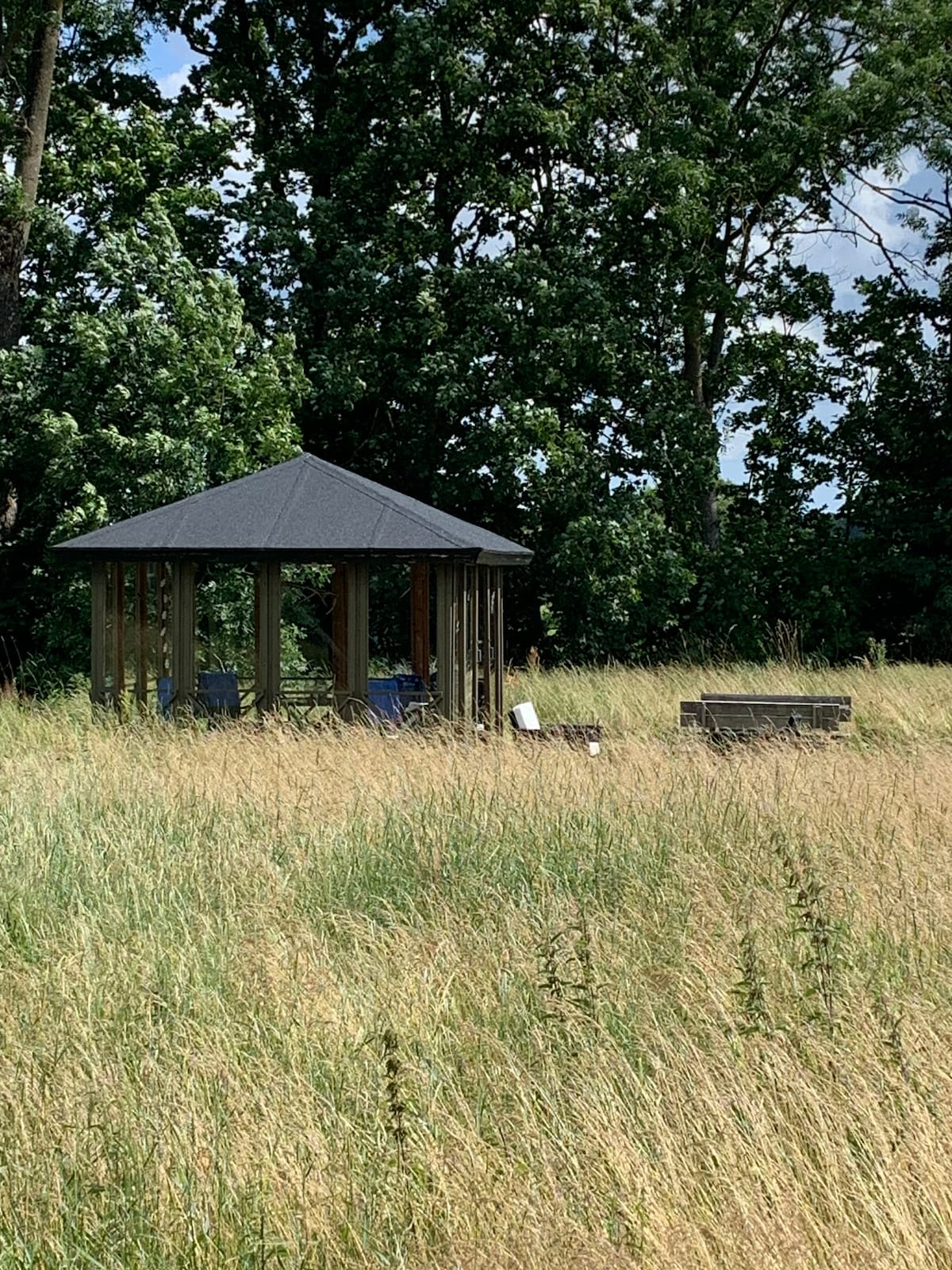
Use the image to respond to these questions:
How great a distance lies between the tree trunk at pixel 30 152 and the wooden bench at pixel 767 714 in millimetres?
11886

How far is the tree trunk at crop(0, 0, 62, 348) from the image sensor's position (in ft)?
64.3

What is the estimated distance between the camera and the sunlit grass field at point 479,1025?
337 cm

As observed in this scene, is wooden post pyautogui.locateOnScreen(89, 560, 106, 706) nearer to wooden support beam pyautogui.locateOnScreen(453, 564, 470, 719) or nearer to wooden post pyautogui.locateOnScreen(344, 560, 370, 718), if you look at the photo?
wooden post pyautogui.locateOnScreen(344, 560, 370, 718)

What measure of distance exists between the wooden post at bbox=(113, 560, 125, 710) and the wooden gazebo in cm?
2

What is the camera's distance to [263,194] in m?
22.3

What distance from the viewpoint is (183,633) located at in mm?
14266

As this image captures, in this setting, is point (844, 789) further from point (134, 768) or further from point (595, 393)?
point (595, 393)

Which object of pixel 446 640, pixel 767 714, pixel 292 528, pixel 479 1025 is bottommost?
pixel 479 1025

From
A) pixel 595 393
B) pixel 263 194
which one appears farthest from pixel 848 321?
pixel 263 194

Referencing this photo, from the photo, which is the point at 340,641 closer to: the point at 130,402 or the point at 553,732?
the point at 553,732

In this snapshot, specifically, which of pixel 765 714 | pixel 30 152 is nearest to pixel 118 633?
pixel 765 714

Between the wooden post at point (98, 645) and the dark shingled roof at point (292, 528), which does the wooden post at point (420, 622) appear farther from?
the wooden post at point (98, 645)

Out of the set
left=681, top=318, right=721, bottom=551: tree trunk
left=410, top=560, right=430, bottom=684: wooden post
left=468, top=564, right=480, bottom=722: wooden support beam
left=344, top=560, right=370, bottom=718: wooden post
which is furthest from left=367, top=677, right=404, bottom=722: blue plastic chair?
left=681, top=318, right=721, bottom=551: tree trunk

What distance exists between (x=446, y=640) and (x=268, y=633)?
1689 millimetres
